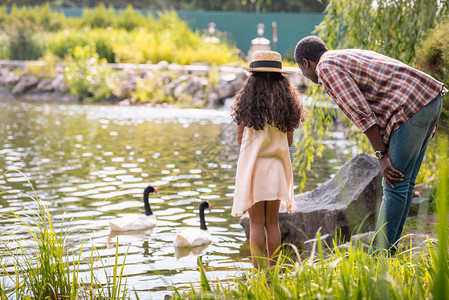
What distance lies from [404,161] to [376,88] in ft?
1.62

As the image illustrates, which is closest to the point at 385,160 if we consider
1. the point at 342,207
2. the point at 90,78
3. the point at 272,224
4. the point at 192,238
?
the point at 272,224

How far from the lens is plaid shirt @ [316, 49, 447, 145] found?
3.71 m

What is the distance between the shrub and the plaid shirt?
2.10 meters

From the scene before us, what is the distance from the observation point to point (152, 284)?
470 centimetres

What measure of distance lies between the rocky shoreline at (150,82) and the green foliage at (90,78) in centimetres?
23

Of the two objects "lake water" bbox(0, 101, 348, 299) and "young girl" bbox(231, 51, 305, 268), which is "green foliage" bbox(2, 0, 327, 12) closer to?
"lake water" bbox(0, 101, 348, 299)

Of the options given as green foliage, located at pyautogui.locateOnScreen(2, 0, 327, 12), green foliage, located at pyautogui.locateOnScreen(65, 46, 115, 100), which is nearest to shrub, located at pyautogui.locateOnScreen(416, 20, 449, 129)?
green foliage, located at pyautogui.locateOnScreen(65, 46, 115, 100)

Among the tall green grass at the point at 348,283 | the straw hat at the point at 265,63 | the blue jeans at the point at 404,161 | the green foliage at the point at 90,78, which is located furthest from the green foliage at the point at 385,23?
the green foliage at the point at 90,78

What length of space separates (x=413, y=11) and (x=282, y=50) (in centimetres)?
2207

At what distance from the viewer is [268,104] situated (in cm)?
433

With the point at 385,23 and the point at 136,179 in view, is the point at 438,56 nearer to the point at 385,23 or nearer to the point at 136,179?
the point at 385,23

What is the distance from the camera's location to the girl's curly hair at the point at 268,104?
14.2 feet

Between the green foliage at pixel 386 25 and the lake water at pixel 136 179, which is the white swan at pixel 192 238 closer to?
the lake water at pixel 136 179

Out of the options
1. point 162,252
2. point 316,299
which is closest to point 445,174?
point 316,299
